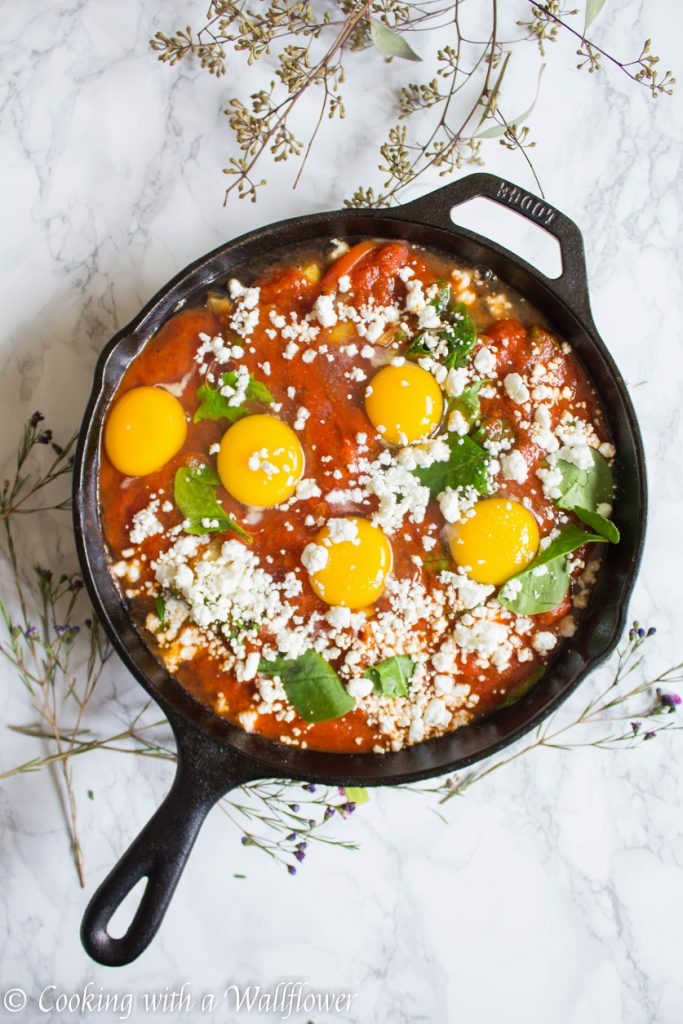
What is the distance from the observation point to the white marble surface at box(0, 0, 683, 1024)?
2832mm

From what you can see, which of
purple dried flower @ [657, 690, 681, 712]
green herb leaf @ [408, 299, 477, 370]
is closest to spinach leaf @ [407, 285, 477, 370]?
green herb leaf @ [408, 299, 477, 370]

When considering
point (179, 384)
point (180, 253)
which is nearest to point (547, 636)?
point (179, 384)

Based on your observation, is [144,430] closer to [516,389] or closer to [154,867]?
[516,389]

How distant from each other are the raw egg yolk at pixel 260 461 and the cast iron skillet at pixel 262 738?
0.43 m

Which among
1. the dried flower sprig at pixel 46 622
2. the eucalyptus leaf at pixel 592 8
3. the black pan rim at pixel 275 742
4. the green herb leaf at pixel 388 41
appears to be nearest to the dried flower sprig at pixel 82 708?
the dried flower sprig at pixel 46 622

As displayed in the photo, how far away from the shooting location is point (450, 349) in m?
2.63

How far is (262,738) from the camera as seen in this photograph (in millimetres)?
2664

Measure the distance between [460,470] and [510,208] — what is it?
2.71 feet

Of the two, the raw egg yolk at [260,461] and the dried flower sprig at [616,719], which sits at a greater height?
the raw egg yolk at [260,461]

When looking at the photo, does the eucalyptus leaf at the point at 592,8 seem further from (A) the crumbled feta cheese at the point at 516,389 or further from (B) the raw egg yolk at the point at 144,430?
(B) the raw egg yolk at the point at 144,430

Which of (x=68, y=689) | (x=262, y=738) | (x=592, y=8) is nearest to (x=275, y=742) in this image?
(x=262, y=738)

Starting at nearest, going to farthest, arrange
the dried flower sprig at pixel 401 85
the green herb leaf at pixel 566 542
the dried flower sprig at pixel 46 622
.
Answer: the green herb leaf at pixel 566 542 < the dried flower sprig at pixel 401 85 < the dried flower sprig at pixel 46 622

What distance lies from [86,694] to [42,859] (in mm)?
626

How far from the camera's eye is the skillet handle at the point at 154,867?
2.31m
